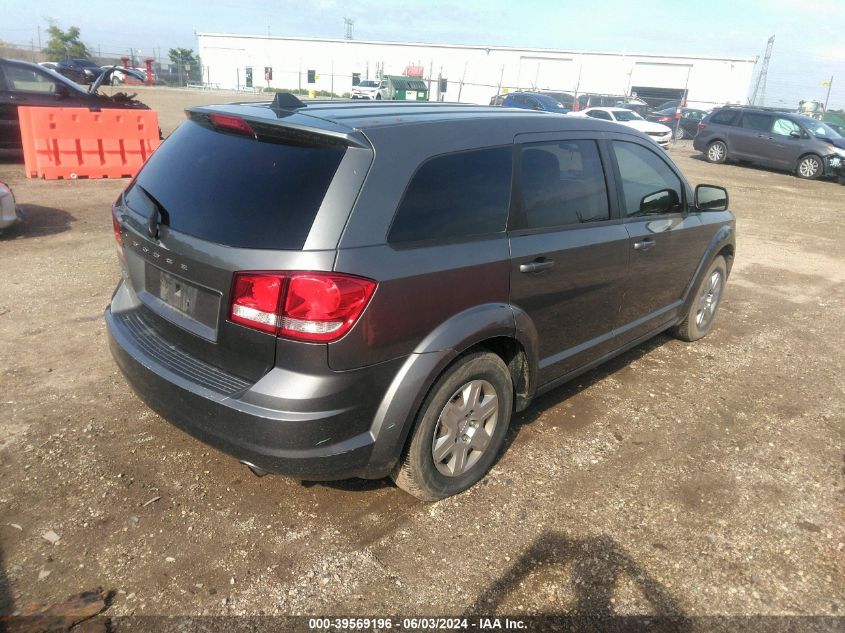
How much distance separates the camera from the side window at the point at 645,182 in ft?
13.0

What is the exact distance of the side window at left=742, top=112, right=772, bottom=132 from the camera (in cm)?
1861

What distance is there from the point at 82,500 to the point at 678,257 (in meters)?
3.97

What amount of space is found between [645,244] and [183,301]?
9.21ft

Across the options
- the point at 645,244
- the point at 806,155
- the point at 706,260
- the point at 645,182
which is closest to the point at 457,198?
the point at 645,244

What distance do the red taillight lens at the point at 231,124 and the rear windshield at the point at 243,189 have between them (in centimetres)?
3

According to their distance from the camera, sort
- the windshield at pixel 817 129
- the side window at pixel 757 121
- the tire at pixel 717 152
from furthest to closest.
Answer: the tire at pixel 717 152
the side window at pixel 757 121
the windshield at pixel 817 129

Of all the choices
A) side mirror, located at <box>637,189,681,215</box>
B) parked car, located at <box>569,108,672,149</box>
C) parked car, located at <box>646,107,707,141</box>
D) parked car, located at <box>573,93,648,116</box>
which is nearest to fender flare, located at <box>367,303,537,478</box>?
side mirror, located at <box>637,189,681,215</box>

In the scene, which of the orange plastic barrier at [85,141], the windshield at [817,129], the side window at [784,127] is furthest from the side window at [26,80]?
the windshield at [817,129]

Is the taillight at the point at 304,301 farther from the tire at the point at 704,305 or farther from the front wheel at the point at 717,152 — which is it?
the front wheel at the point at 717,152

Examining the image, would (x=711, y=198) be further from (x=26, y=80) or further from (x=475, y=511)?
(x=26, y=80)

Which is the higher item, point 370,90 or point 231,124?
point 231,124

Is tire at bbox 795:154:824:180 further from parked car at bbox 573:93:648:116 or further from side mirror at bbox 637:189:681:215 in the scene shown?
side mirror at bbox 637:189:681:215

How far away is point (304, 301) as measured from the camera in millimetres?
2354

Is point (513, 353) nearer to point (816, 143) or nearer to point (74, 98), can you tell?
point (74, 98)
